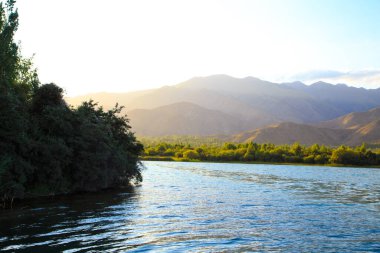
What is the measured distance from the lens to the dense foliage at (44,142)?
39312 millimetres

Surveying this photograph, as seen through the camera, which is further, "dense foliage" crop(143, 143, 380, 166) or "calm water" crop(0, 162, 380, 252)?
"dense foliage" crop(143, 143, 380, 166)

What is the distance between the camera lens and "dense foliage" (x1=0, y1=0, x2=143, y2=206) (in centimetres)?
3931

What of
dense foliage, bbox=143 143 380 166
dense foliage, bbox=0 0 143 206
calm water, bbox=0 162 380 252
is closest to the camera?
calm water, bbox=0 162 380 252

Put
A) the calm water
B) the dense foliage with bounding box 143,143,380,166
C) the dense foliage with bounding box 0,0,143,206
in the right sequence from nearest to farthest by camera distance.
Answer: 1. the calm water
2. the dense foliage with bounding box 0,0,143,206
3. the dense foliage with bounding box 143,143,380,166

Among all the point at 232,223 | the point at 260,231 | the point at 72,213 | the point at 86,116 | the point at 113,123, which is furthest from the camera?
the point at 113,123

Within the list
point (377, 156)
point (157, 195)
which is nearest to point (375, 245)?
point (157, 195)

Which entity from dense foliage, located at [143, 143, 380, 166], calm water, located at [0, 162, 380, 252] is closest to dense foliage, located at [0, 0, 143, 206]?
calm water, located at [0, 162, 380, 252]

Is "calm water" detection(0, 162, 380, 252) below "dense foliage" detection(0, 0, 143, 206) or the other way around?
below

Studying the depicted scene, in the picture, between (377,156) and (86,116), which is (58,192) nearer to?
(86,116)

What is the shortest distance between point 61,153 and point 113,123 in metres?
23.3

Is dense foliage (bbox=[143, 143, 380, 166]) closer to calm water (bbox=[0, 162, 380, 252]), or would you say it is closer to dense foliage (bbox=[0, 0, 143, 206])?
dense foliage (bbox=[0, 0, 143, 206])

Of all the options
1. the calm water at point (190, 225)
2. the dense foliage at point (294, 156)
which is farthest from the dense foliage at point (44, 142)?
the dense foliage at point (294, 156)

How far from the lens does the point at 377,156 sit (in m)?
178

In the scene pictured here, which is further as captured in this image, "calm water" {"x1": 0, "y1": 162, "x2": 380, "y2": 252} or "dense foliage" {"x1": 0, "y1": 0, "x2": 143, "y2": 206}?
"dense foliage" {"x1": 0, "y1": 0, "x2": 143, "y2": 206}
